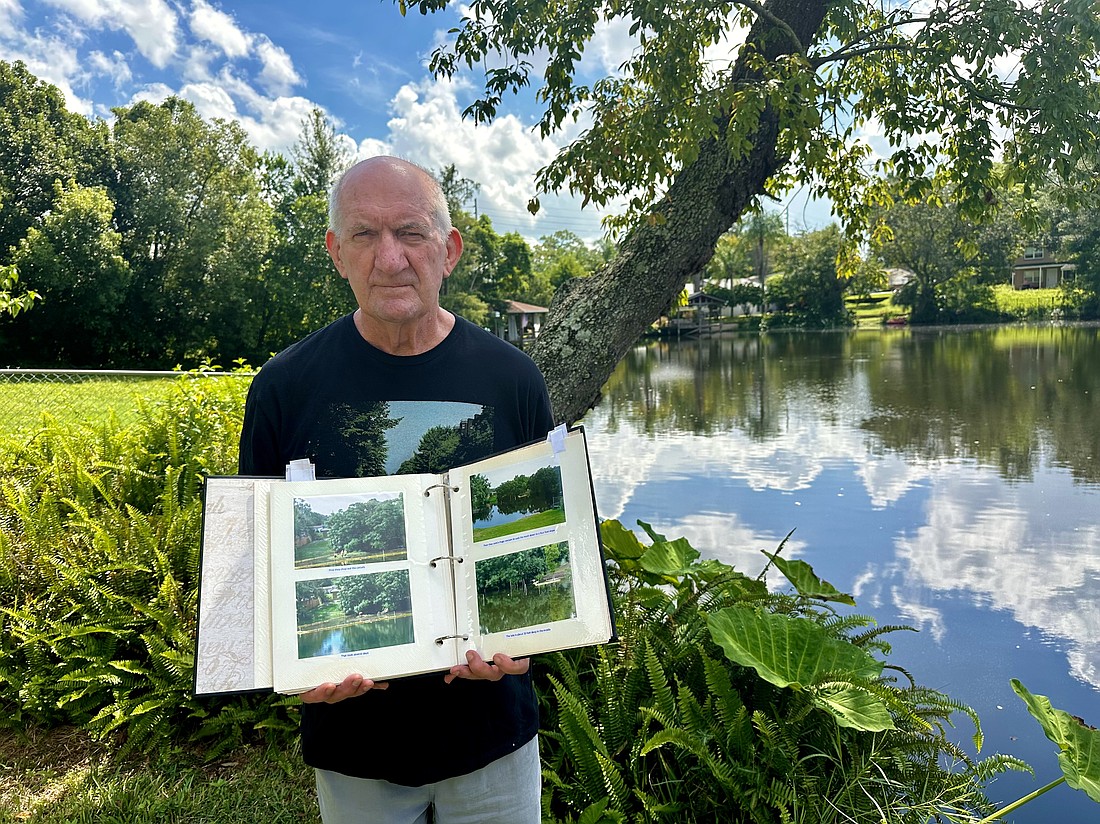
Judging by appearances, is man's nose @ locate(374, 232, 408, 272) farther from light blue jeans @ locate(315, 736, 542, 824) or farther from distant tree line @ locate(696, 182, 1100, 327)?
distant tree line @ locate(696, 182, 1100, 327)

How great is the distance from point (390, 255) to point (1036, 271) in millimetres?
72837

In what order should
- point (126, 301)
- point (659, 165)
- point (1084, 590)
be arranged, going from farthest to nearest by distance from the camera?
point (126, 301) → point (1084, 590) → point (659, 165)

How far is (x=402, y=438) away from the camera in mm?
1645

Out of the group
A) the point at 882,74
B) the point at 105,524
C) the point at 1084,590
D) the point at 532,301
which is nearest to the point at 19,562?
the point at 105,524

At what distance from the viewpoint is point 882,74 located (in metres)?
5.29

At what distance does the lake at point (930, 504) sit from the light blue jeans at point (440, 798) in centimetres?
334

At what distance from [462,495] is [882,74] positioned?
5.13 m

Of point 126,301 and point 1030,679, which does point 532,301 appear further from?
point 1030,679

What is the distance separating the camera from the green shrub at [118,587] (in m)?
3.43

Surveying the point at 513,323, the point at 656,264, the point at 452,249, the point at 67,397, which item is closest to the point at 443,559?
the point at 452,249

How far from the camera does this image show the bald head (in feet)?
5.35

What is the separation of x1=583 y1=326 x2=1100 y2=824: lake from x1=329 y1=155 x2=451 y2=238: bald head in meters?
4.07

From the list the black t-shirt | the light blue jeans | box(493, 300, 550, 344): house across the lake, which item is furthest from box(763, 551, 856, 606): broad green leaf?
box(493, 300, 550, 344): house across the lake

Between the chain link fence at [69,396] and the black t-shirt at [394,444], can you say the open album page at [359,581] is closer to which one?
the black t-shirt at [394,444]
